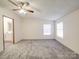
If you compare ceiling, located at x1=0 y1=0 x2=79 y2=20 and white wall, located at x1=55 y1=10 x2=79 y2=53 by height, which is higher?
ceiling, located at x1=0 y1=0 x2=79 y2=20

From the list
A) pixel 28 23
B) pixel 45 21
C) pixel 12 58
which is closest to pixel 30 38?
pixel 28 23

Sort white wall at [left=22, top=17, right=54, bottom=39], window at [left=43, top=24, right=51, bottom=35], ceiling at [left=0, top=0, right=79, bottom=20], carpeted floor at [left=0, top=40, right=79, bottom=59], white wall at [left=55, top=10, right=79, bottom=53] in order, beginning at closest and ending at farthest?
ceiling at [left=0, top=0, right=79, bottom=20] < carpeted floor at [left=0, top=40, right=79, bottom=59] < white wall at [left=55, top=10, right=79, bottom=53] < white wall at [left=22, top=17, right=54, bottom=39] < window at [left=43, top=24, right=51, bottom=35]

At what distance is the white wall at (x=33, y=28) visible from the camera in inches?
367

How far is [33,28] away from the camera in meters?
9.40

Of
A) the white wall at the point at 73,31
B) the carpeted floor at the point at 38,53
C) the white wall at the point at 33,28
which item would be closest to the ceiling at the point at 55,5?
the white wall at the point at 73,31

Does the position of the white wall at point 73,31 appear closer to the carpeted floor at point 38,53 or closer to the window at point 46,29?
the carpeted floor at point 38,53

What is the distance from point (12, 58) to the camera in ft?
12.2

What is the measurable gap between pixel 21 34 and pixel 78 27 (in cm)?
629

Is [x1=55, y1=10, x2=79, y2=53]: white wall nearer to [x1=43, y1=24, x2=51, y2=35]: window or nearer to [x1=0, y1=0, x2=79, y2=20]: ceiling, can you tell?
[x1=0, y1=0, x2=79, y2=20]: ceiling

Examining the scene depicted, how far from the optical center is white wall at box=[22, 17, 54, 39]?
367 inches

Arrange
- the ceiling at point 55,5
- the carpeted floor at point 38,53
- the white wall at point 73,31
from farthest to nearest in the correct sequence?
the white wall at point 73,31 < the carpeted floor at point 38,53 < the ceiling at point 55,5

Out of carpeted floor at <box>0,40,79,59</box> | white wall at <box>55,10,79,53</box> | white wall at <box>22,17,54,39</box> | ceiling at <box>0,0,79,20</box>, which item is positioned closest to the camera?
ceiling at <box>0,0,79,20</box>

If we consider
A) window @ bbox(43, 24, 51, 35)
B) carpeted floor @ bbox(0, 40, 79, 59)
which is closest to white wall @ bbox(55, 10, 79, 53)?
carpeted floor @ bbox(0, 40, 79, 59)

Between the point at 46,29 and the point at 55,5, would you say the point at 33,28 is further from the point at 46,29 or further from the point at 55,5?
the point at 55,5
